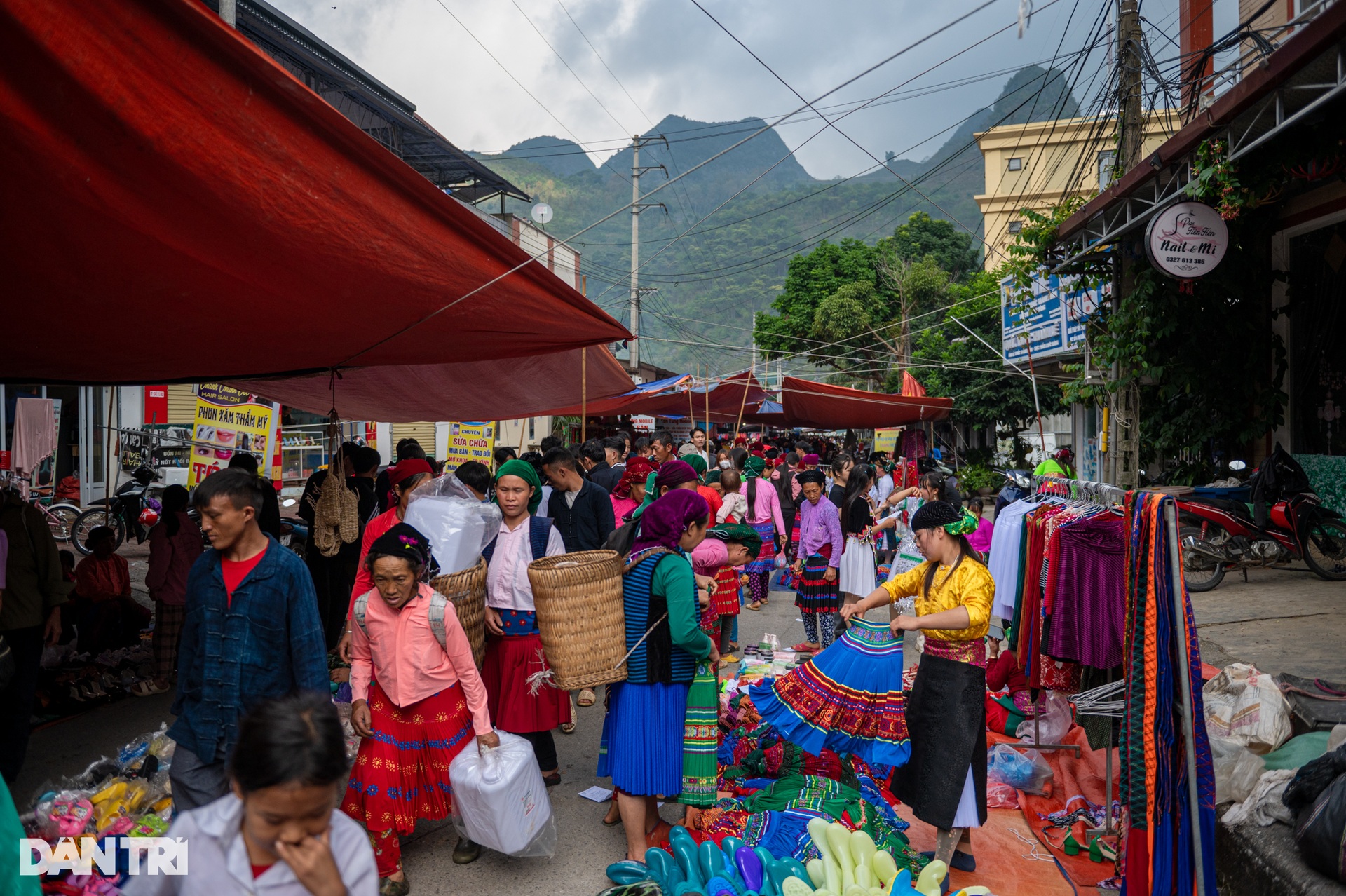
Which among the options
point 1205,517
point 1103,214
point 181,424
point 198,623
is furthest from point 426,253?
point 181,424

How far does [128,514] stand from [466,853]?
12.4 meters

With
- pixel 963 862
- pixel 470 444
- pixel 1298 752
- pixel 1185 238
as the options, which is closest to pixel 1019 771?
pixel 963 862

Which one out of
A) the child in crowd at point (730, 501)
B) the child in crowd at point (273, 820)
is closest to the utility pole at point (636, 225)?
the child in crowd at point (730, 501)

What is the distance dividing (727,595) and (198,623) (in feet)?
13.6

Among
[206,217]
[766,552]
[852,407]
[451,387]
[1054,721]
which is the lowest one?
[1054,721]

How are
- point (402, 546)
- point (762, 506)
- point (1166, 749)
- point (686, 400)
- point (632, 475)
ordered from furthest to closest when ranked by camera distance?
1. point (686, 400)
2. point (762, 506)
3. point (632, 475)
4. point (402, 546)
5. point (1166, 749)

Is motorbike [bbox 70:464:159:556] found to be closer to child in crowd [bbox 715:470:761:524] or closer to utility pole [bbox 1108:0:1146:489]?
child in crowd [bbox 715:470:761:524]

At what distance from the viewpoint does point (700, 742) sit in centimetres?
374

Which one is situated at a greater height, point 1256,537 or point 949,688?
point 1256,537

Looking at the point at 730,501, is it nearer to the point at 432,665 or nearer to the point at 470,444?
the point at 432,665

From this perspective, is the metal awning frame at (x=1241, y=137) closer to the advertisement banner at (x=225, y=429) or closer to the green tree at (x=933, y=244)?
the advertisement banner at (x=225, y=429)

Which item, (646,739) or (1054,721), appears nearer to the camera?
(646,739)

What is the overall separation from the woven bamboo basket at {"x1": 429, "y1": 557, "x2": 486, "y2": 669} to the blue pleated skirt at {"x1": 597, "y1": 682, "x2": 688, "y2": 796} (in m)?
0.75

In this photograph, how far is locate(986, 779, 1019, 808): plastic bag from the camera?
4.47 meters
